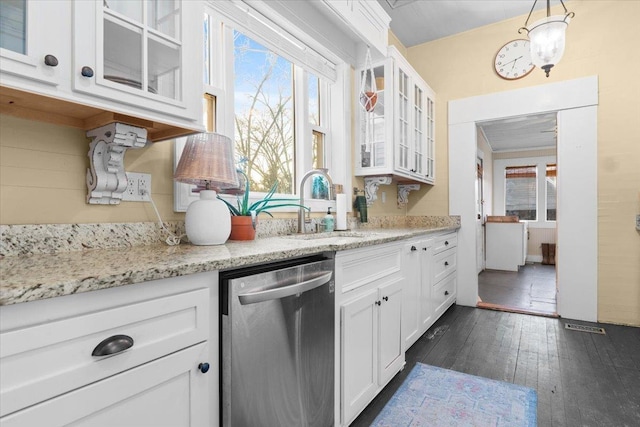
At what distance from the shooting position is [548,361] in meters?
2.29

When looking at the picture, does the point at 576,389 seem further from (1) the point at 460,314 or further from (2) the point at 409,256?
(1) the point at 460,314

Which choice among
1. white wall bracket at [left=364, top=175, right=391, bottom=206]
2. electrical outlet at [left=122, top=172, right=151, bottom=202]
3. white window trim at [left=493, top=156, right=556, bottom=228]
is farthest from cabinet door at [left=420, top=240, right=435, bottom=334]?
white window trim at [left=493, top=156, right=556, bottom=228]

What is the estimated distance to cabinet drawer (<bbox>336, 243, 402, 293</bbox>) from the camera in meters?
1.54

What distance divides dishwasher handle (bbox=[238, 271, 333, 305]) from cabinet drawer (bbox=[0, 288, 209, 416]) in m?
0.15

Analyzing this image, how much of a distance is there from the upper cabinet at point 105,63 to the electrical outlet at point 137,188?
18 cm

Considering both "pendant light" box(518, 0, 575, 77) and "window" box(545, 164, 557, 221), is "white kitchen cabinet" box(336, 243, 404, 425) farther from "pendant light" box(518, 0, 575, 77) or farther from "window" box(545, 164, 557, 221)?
"window" box(545, 164, 557, 221)

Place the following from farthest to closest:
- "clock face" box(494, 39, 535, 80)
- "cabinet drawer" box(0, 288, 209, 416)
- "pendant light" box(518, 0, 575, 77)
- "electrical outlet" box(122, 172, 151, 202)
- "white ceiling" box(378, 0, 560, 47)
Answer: "clock face" box(494, 39, 535, 80) < "white ceiling" box(378, 0, 560, 47) < "pendant light" box(518, 0, 575, 77) < "electrical outlet" box(122, 172, 151, 202) < "cabinet drawer" box(0, 288, 209, 416)

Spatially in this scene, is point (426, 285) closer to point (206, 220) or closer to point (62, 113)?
point (206, 220)

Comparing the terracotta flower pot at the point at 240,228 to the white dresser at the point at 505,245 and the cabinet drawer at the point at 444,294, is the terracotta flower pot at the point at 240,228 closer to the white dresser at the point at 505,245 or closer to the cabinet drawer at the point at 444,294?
the cabinet drawer at the point at 444,294

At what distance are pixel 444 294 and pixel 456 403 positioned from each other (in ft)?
5.10

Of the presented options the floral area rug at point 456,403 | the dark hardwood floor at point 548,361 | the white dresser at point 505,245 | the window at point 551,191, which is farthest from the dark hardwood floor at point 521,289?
the floral area rug at point 456,403

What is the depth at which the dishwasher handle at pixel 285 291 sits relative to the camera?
41.2 inches

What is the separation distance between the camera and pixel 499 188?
7680 millimetres

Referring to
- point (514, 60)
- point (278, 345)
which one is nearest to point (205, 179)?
point (278, 345)
